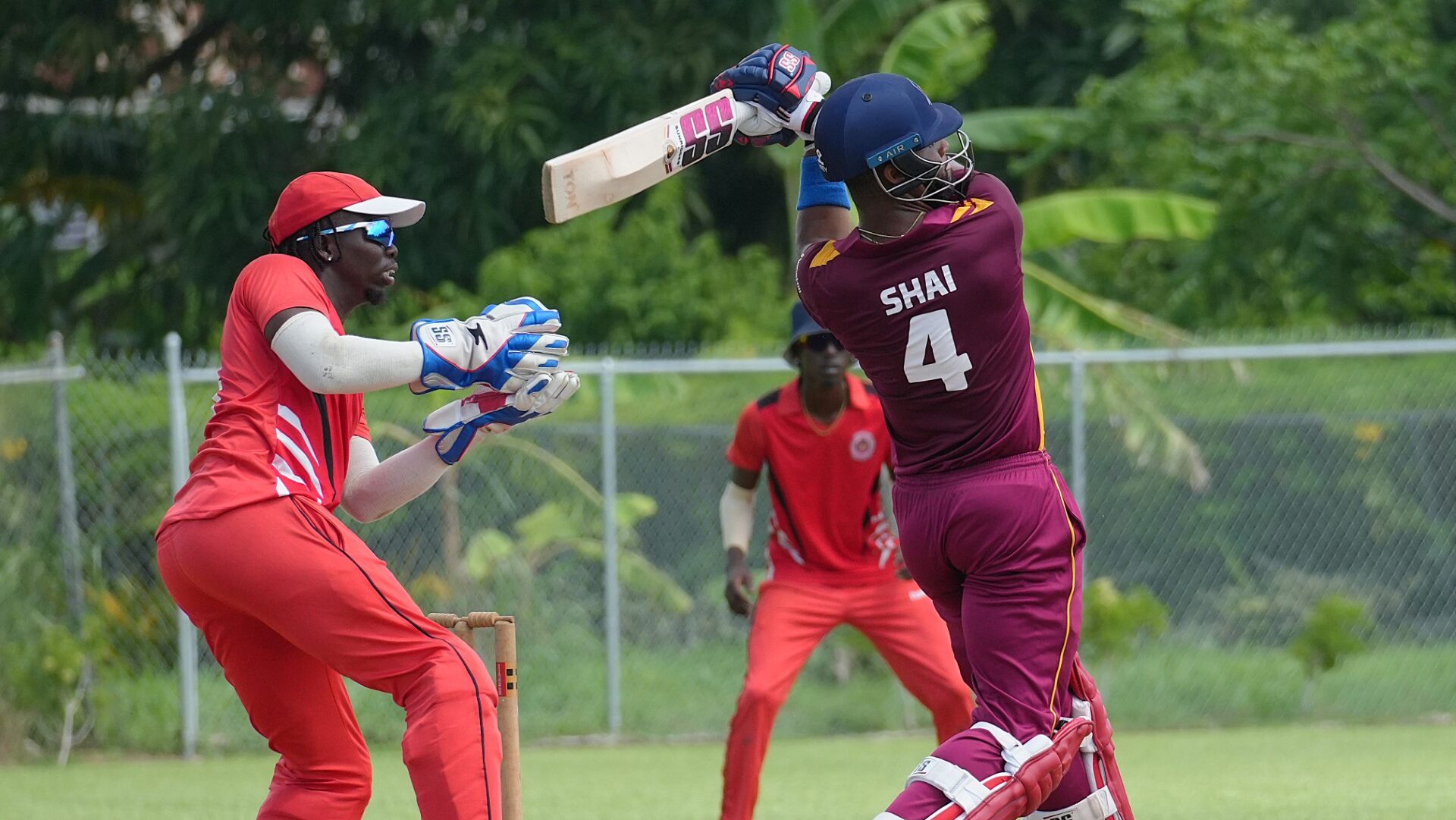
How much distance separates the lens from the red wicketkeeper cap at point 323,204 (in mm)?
4527

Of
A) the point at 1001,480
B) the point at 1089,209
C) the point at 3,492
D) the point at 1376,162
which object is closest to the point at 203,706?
the point at 3,492

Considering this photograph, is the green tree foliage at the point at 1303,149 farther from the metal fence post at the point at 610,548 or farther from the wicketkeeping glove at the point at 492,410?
the wicketkeeping glove at the point at 492,410

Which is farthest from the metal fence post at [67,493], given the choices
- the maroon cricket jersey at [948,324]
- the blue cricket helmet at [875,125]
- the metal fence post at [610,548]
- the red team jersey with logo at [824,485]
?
the blue cricket helmet at [875,125]

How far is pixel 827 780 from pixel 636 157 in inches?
199

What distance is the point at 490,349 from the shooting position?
4305mm

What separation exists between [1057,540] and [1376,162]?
10.3 meters

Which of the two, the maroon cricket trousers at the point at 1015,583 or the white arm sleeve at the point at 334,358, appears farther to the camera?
the maroon cricket trousers at the point at 1015,583

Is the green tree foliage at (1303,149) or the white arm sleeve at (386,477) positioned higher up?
the green tree foliage at (1303,149)

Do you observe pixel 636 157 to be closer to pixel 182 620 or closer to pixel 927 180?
pixel 927 180

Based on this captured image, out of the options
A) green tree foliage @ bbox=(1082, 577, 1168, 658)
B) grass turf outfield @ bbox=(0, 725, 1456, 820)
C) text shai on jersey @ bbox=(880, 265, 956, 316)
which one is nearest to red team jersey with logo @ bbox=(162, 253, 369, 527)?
text shai on jersey @ bbox=(880, 265, 956, 316)

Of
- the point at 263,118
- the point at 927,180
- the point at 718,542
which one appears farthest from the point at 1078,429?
the point at 263,118

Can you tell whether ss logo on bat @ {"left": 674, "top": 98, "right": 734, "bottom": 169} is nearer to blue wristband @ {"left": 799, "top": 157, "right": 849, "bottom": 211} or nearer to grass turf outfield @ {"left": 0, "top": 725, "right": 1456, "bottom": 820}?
blue wristband @ {"left": 799, "top": 157, "right": 849, "bottom": 211}

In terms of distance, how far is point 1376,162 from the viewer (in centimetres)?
1343

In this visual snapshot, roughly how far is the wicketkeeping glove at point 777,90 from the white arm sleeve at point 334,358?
1245mm
